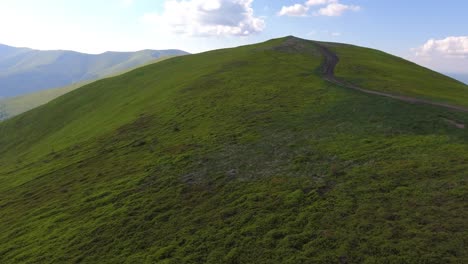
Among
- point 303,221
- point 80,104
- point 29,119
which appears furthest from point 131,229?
point 29,119

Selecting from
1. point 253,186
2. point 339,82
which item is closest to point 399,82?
point 339,82

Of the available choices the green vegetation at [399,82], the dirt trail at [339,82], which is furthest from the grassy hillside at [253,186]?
the green vegetation at [399,82]

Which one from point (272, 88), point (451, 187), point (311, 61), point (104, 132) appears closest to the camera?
point (451, 187)

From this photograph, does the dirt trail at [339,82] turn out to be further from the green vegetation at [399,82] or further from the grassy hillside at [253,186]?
the grassy hillside at [253,186]

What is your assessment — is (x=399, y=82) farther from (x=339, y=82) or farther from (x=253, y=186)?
(x=253, y=186)

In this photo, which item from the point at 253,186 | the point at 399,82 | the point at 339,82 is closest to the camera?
the point at 253,186

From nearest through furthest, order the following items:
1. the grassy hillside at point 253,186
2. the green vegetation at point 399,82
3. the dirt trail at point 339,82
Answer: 1. the grassy hillside at point 253,186
2. the dirt trail at point 339,82
3. the green vegetation at point 399,82

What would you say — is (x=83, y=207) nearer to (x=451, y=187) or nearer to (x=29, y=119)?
(x=451, y=187)

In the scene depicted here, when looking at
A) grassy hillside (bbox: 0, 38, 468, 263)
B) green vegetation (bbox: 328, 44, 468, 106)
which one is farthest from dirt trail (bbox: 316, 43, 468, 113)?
grassy hillside (bbox: 0, 38, 468, 263)
